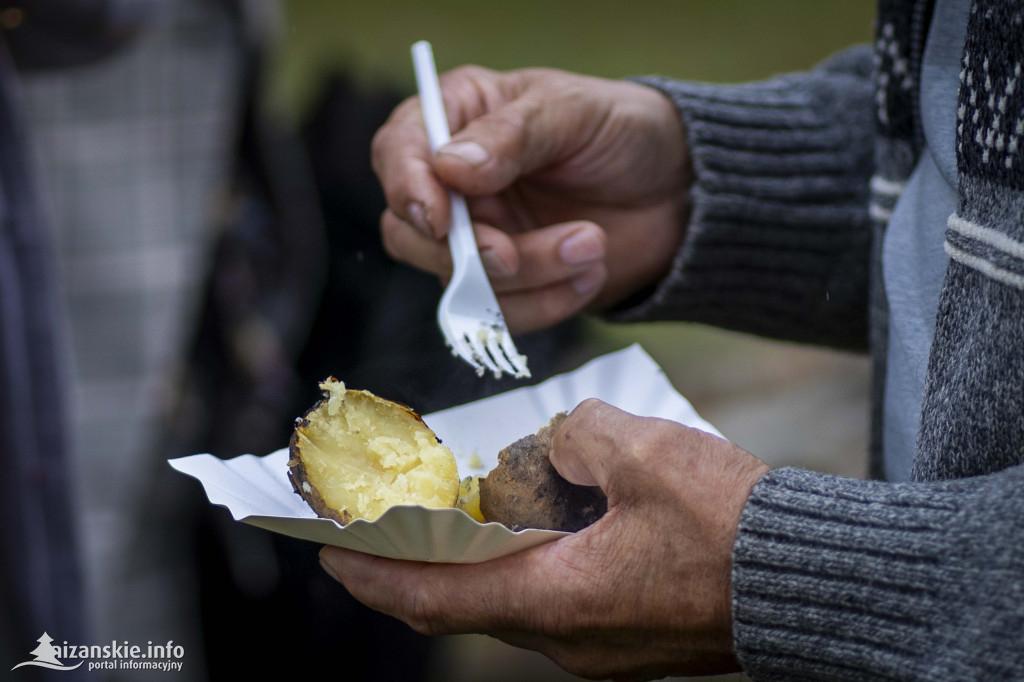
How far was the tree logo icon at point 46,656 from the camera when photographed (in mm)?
1167

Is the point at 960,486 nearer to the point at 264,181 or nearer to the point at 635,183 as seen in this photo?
the point at 635,183

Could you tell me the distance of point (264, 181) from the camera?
6.47 ft

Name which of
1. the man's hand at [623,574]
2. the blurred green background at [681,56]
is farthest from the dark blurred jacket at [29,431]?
the blurred green background at [681,56]

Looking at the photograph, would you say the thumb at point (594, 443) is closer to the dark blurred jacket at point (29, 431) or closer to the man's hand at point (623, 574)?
the man's hand at point (623, 574)

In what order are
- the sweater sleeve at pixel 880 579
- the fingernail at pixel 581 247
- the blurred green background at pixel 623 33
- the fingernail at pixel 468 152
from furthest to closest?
the blurred green background at pixel 623 33 < the fingernail at pixel 581 247 < the fingernail at pixel 468 152 < the sweater sleeve at pixel 880 579

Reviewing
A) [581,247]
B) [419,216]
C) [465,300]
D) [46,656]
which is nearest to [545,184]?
[581,247]

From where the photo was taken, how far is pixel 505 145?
1015mm

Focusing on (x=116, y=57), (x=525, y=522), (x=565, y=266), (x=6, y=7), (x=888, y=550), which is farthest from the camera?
(x=116, y=57)

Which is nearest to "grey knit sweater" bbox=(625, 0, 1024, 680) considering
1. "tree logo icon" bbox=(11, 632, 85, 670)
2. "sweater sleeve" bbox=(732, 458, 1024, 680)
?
"sweater sleeve" bbox=(732, 458, 1024, 680)

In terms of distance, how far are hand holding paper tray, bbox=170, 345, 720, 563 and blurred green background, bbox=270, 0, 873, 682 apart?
51.7 inches

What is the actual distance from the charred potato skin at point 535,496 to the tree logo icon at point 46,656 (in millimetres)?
859

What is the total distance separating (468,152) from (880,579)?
0.68m

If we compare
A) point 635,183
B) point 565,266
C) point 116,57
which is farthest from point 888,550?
point 116,57

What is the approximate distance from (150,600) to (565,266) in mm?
1489
